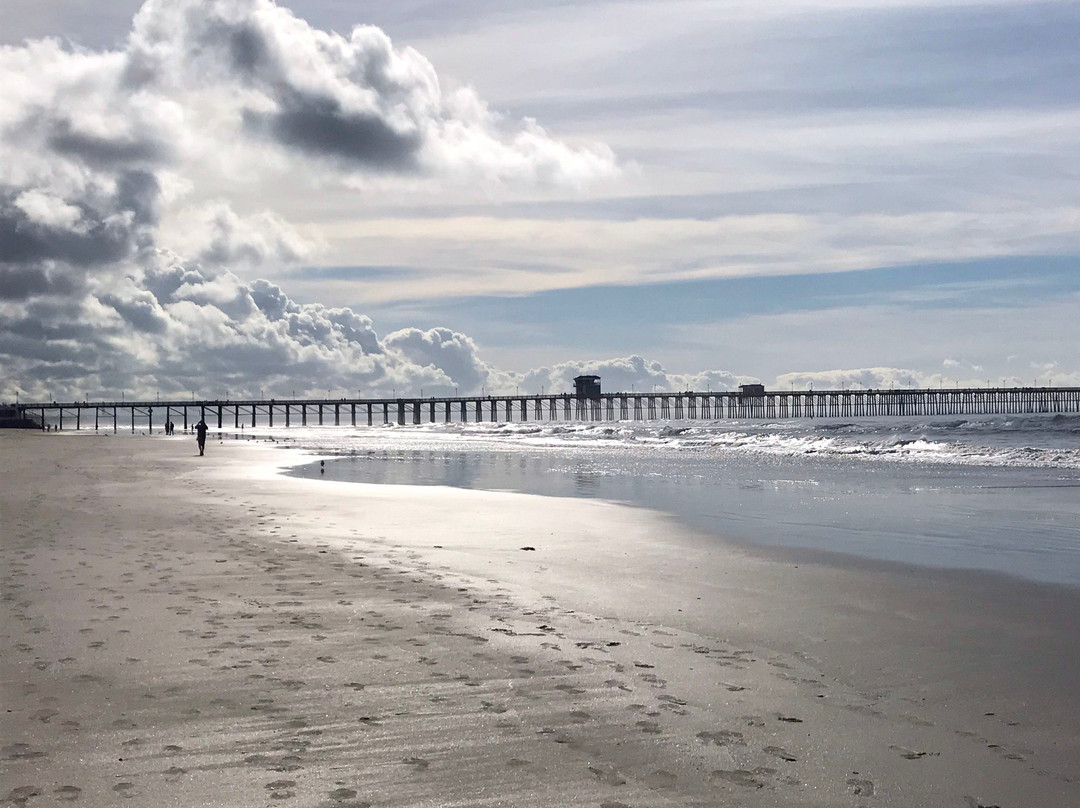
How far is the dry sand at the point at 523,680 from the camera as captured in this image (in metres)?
3.92

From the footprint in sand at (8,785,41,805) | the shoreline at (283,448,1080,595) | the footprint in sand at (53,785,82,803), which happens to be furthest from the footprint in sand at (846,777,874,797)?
the shoreline at (283,448,1080,595)

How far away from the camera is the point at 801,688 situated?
17.4 ft

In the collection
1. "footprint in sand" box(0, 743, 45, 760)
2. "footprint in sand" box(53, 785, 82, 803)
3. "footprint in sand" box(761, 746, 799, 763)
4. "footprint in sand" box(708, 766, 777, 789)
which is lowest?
"footprint in sand" box(708, 766, 777, 789)

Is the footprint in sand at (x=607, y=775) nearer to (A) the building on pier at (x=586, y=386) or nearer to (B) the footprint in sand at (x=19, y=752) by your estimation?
(B) the footprint in sand at (x=19, y=752)

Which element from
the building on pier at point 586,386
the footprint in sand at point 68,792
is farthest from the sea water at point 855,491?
the building on pier at point 586,386

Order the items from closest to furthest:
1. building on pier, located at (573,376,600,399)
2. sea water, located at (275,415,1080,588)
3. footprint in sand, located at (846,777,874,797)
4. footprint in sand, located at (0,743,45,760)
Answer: footprint in sand, located at (846,777,874,797)
footprint in sand, located at (0,743,45,760)
sea water, located at (275,415,1080,588)
building on pier, located at (573,376,600,399)

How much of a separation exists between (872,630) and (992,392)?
15137 cm

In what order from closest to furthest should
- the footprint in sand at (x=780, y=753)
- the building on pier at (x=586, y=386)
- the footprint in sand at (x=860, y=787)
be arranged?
→ 1. the footprint in sand at (x=860, y=787)
2. the footprint in sand at (x=780, y=753)
3. the building on pier at (x=586, y=386)

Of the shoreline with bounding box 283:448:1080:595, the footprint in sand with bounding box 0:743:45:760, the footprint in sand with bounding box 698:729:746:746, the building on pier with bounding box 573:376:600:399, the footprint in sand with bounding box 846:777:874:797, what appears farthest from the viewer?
the building on pier with bounding box 573:376:600:399

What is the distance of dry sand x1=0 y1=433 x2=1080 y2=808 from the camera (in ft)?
12.9

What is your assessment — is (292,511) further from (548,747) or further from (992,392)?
(992,392)

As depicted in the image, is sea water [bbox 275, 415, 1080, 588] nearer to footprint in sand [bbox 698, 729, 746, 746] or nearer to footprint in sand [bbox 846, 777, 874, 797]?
footprint in sand [bbox 698, 729, 746, 746]

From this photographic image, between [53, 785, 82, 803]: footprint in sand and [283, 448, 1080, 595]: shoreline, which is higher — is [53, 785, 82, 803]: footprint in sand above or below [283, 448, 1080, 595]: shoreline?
above

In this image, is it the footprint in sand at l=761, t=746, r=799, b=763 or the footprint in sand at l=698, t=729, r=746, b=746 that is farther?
the footprint in sand at l=698, t=729, r=746, b=746
